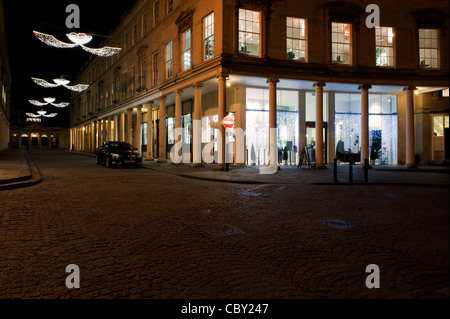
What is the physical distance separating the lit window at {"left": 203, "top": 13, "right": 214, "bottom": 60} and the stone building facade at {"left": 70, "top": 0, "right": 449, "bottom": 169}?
6 cm

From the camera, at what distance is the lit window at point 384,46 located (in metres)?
19.4

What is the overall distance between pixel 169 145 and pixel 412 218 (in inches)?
953

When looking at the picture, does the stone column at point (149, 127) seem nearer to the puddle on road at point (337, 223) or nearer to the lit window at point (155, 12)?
the lit window at point (155, 12)

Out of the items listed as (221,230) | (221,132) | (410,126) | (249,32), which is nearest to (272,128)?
(221,132)

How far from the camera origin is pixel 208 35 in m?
18.5

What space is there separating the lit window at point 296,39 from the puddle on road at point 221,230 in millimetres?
15147

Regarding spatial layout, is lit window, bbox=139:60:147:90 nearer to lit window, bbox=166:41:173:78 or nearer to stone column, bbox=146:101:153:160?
stone column, bbox=146:101:153:160

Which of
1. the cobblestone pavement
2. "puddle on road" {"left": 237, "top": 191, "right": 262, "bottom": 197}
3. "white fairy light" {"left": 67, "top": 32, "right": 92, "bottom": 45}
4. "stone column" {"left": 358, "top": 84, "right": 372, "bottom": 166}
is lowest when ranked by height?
the cobblestone pavement

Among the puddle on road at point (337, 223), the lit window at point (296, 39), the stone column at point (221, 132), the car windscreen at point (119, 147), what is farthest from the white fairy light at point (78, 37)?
the puddle on road at point (337, 223)

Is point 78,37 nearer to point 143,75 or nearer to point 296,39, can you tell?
point 296,39

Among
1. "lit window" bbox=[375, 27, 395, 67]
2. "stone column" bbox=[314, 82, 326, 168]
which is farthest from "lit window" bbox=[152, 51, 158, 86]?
"lit window" bbox=[375, 27, 395, 67]

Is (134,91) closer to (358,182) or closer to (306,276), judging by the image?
(358,182)

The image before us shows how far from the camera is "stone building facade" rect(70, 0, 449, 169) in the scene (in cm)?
1756

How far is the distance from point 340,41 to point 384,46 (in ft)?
9.40
